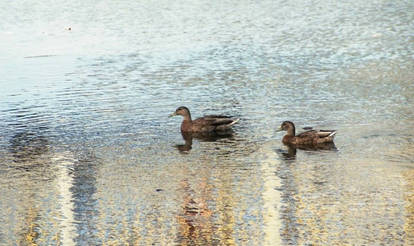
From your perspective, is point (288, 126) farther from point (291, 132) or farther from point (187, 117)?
point (187, 117)

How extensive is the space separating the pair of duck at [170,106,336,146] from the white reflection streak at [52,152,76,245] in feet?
8.80

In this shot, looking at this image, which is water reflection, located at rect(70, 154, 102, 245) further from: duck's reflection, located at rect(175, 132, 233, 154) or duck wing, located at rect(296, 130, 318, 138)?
duck wing, located at rect(296, 130, 318, 138)

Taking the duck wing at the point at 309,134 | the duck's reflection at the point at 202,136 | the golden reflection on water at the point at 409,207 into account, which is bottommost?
the golden reflection on water at the point at 409,207

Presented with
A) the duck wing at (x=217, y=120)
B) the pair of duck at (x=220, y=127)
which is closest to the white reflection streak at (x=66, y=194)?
the pair of duck at (x=220, y=127)

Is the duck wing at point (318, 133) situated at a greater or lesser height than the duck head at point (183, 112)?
lesser

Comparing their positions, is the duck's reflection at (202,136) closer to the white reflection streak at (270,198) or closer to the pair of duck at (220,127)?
the pair of duck at (220,127)

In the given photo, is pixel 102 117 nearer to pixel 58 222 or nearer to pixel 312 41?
pixel 58 222

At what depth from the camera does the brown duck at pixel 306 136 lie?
610 inches

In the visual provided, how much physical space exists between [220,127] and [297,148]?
6.23ft

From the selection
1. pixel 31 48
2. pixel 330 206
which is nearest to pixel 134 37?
pixel 31 48

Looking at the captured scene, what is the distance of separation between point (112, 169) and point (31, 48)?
51.8 feet

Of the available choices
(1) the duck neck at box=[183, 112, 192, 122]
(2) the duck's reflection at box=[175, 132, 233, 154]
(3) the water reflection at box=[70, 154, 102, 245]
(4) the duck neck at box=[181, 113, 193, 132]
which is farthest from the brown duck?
(3) the water reflection at box=[70, 154, 102, 245]

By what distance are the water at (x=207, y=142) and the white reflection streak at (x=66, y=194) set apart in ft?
0.13

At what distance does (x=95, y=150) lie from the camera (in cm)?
1559
